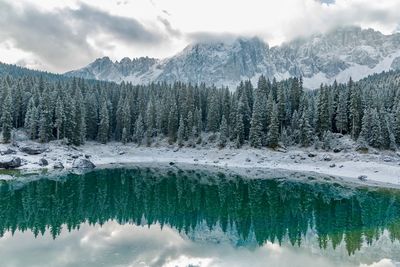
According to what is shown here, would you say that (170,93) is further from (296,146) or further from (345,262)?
(345,262)

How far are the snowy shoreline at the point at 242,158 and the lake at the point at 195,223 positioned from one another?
11.1 metres

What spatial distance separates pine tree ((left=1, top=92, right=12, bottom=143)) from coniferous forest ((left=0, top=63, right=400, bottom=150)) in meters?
0.23

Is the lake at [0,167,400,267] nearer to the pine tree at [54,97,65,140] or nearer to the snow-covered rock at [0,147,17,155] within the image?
the snow-covered rock at [0,147,17,155]

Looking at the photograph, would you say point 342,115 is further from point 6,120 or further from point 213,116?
point 6,120

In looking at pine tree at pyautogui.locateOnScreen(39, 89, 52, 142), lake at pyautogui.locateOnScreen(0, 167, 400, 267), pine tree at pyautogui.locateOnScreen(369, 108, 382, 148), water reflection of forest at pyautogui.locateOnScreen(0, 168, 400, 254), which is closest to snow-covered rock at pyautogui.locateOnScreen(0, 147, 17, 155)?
pine tree at pyautogui.locateOnScreen(39, 89, 52, 142)

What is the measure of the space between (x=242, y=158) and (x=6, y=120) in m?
61.1

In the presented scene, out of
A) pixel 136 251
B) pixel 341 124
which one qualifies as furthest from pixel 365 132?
pixel 136 251

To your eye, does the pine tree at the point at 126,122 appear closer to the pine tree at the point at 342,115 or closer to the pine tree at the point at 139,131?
the pine tree at the point at 139,131

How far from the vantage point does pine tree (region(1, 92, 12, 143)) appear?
Result: 298ft

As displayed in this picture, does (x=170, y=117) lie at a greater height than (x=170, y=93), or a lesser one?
lesser

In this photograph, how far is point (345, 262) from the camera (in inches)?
1031

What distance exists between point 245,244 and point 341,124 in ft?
241

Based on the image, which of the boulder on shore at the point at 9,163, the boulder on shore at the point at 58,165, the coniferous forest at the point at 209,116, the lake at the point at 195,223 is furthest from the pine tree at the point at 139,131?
the lake at the point at 195,223

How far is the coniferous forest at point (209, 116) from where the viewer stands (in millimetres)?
93938
